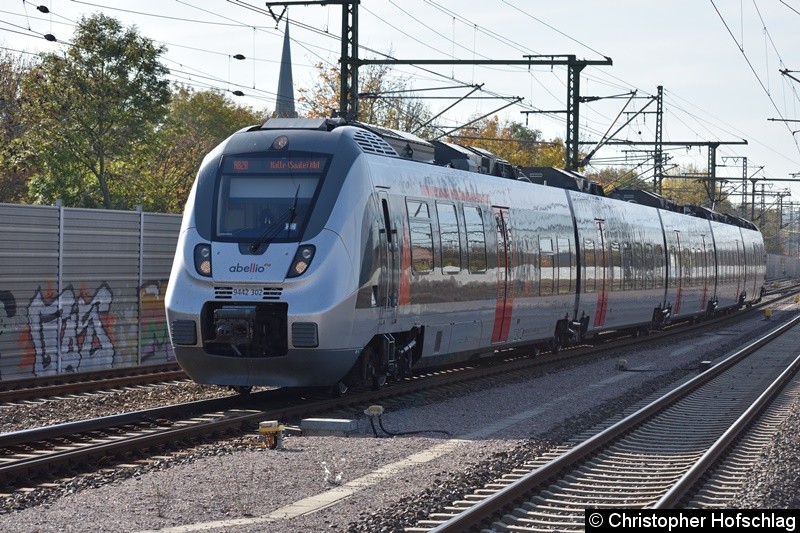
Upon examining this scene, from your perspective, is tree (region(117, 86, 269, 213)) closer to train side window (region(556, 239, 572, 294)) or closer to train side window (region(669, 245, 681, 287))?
train side window (region(669, 245, 681, 287))

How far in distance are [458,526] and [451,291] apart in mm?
9804

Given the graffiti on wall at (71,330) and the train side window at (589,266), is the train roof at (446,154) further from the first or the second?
the graffiti on wall at (71,330)

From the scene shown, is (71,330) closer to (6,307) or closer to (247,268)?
(6,307)

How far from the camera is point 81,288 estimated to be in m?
20.6

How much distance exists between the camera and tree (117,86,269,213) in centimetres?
4606

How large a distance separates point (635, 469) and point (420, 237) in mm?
6223

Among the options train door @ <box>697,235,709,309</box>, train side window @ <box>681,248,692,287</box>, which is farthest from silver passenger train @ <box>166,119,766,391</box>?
train door @ <box>697,235,709,309</box>

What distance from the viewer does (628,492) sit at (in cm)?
1035

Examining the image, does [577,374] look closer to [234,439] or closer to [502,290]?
[502,290]

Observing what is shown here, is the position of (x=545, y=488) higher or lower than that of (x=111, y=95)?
lower

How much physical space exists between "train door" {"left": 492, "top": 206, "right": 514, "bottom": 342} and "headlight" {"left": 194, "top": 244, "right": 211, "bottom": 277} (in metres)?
6.79

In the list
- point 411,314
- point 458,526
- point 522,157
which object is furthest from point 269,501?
point 522,157

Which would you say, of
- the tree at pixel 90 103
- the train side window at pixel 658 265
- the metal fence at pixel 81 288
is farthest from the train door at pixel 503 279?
the tree at pixel 90 103

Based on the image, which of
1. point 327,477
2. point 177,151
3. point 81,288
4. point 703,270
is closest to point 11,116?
point 177,151
